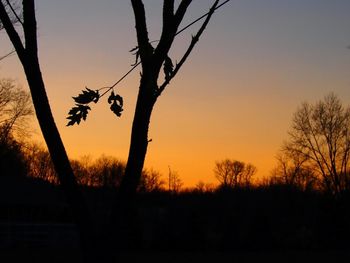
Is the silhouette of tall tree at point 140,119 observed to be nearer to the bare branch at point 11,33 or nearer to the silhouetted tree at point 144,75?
the silhouetted tree at point 144,75

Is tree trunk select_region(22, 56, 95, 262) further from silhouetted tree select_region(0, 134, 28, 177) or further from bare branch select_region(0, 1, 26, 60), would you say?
silhouetted tree select_region(0, 134, 28, 177)

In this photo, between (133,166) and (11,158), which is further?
(11,158)

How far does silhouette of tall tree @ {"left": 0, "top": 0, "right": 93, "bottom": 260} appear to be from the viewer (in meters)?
5.10

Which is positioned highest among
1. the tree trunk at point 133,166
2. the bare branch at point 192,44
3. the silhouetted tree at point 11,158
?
the silhouetted tree at point 11,158

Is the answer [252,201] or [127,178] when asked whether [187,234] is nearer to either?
[252,201]

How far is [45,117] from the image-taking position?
5.19m

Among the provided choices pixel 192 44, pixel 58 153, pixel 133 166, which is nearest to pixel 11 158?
pixel 58 153

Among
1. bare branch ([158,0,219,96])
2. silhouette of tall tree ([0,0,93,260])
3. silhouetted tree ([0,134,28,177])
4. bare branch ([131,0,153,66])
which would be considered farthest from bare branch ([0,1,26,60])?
silhouetted tree ([0,134,28,177])

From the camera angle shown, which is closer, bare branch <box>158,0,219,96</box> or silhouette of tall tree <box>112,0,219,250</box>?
bare branch <box>158,0,219,96</box>

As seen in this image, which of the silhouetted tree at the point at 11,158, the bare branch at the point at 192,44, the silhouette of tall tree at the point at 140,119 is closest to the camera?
the bare branch at the point at 192,44

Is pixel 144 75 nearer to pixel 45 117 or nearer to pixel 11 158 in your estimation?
pixel 45 117

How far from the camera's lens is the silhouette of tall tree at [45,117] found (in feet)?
16.7

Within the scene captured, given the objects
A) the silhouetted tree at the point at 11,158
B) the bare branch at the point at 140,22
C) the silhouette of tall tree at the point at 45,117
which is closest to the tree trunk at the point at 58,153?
the silhouette of tall tree at the point at 45,117

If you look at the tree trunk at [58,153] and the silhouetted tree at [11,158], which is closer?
the tree trunk at [58,153]
